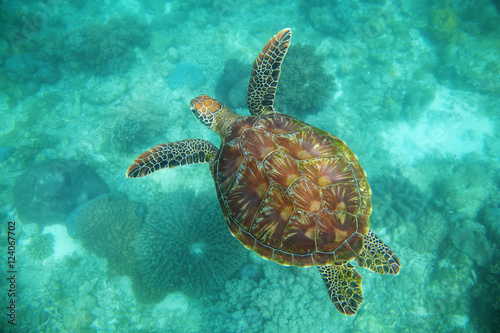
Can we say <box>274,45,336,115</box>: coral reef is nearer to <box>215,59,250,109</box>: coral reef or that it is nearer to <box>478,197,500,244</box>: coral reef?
<box>215,59,250,109</box>: coral reef

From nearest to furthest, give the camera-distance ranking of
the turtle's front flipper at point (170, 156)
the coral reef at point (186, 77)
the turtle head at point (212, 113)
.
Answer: the turtle's front flipper at point (170, 156) → the turtle head at point (212, 113) → the coral reef at point (186, 77)

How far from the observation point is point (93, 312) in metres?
4.79

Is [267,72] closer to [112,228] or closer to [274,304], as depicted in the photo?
[274,304]

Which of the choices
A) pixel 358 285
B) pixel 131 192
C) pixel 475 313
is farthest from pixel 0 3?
pixel 475 313

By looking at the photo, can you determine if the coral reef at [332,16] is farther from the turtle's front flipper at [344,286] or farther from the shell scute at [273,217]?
the turtle's front flipper at [344,286]

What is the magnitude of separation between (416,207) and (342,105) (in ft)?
10.4

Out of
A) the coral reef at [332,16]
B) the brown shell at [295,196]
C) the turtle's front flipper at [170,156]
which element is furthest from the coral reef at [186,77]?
the coral reef at [332,16]

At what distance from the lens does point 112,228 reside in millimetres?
4590

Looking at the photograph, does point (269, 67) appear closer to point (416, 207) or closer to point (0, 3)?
point (416, 207)

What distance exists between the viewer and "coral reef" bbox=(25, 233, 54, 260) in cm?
536

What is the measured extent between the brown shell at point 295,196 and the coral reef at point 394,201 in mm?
2871

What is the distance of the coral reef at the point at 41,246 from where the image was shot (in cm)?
536

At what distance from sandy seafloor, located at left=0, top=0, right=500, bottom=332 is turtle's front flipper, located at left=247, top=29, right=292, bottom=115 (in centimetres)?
135

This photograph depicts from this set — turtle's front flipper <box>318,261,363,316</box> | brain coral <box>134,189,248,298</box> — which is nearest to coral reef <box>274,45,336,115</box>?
brain coral <box>134,189,248,298</box>
